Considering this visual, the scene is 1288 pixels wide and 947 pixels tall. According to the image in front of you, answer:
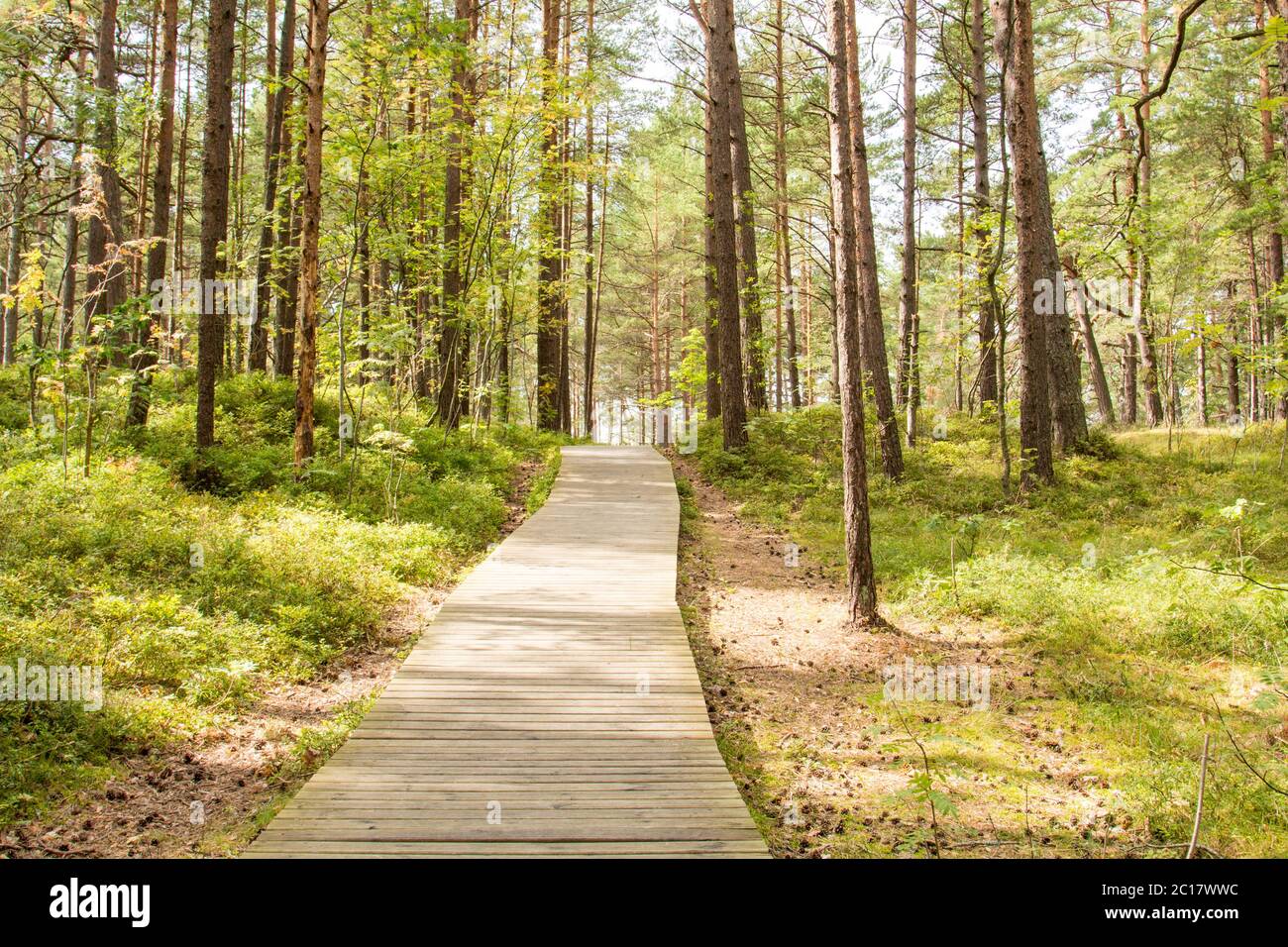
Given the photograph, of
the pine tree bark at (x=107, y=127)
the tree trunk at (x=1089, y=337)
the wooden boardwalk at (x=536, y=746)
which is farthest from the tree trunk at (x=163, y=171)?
the tree trunk at (x=1089, y=337)

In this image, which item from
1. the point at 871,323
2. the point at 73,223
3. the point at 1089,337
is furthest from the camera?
the point at 1089,337

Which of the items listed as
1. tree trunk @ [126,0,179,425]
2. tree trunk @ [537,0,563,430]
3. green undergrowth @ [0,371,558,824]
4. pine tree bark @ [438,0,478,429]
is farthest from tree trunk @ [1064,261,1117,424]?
tree trunk @ [126,0,179,425]

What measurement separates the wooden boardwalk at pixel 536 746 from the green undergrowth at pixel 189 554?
3.07 ft

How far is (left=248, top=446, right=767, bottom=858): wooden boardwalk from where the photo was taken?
12.6ft

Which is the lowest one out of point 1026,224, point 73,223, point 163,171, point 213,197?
point 1026,224

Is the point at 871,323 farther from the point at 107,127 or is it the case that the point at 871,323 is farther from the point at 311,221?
the point at 107,127

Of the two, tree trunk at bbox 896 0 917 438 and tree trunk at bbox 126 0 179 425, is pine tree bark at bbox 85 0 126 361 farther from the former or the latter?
tree trunk at bbox 896 0 917 438

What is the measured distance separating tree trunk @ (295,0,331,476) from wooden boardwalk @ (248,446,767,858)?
4157mm

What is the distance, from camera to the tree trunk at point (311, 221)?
10008mm

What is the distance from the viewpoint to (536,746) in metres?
4.90

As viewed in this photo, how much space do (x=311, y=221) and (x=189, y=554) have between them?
16.7ft

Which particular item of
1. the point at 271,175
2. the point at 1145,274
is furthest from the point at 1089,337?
the point at 271,175

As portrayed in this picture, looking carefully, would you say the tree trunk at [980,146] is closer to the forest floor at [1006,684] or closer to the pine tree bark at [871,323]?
the pine tree bark at [871,323]
